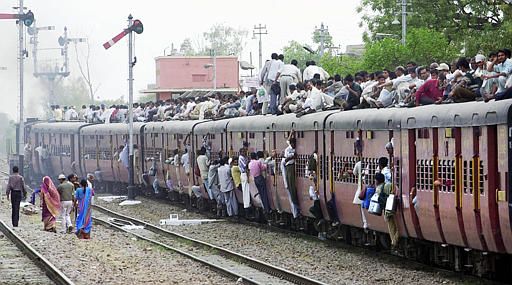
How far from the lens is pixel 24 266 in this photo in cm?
1748

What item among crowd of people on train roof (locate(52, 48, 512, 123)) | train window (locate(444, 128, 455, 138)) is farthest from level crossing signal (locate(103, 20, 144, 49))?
train window (locate(444, 128, 455, 138))

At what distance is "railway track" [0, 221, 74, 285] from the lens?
1555cm

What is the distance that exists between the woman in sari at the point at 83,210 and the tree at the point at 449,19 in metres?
19.9

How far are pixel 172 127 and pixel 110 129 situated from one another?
301 inches

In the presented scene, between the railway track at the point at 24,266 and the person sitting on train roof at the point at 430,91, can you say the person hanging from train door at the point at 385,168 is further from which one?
the railway track at the point at 24,266

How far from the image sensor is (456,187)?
13375 mm

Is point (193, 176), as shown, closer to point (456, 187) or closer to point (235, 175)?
point (235, 175)

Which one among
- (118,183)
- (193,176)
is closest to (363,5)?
(118,183)

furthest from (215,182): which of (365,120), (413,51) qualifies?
(413,51)

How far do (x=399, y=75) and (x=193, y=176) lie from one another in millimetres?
12123

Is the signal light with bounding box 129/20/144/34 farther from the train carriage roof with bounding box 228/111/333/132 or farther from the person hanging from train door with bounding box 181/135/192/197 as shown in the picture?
the train carriage roof with bounding box 228/111/333/132

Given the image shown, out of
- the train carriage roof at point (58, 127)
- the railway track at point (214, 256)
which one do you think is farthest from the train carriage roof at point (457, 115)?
the train carriage roof at point (58, 127)

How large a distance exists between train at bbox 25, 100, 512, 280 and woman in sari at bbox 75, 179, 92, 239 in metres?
4.09

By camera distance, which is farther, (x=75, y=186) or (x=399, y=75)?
(x=75, y=186)
